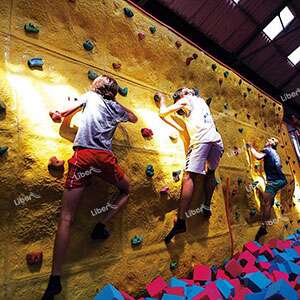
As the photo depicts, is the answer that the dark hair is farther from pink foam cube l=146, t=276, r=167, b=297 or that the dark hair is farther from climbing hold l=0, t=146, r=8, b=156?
pink foam cube l=146, t=276, r=167, b=297

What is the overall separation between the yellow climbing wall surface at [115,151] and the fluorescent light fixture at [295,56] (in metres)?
6.00

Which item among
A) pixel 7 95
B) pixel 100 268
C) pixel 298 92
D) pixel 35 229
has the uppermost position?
pixel 298 92

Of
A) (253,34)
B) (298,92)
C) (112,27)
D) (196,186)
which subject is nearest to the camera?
(112,27)

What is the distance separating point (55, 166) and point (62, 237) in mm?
477

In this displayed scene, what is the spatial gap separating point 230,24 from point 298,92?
540 cm

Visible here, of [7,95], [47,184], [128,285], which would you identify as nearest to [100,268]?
[128,285]

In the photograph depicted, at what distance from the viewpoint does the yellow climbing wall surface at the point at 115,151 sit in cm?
167

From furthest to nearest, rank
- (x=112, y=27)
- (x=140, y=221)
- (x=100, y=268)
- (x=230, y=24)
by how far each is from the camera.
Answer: (x=230, y=24) → (x=112, y=27) → (x=140, y=221) → (x=100, y=268)

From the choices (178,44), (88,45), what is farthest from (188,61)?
(88,45)

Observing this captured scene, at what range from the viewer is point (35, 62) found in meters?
1.92

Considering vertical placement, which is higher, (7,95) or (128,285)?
(7,95)

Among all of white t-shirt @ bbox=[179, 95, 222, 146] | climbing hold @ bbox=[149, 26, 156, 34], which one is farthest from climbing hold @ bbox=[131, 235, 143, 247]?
climbing hold @ bbox=[149, 26, 156, 34]

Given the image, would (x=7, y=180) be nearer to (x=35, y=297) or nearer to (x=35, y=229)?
(x=35, y=229)

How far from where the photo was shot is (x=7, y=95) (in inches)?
68.4
